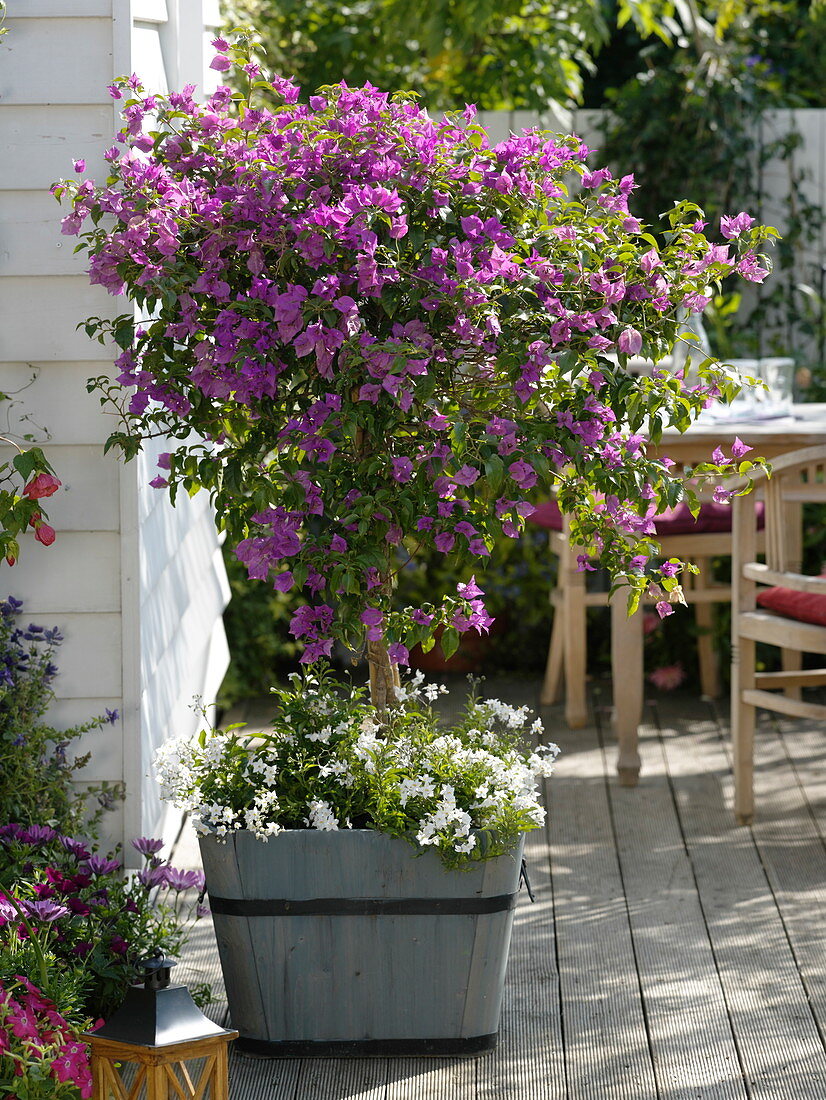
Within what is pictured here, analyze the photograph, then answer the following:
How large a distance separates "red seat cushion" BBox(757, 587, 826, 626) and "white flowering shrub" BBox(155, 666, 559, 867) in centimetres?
98

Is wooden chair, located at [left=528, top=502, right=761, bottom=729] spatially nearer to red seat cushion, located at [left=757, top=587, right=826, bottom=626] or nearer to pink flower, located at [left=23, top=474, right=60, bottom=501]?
red seat cushion, located at [left=757, top=587, right=826, bottom=626]

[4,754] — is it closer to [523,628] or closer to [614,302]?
[614,302]

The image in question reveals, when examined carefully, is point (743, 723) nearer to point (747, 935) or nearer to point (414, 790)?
point (747, 935)

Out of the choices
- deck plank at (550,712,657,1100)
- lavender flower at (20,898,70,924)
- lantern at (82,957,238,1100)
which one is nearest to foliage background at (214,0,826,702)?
deck plank at (550,712,657,1100)

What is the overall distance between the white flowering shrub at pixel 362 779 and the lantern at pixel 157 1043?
0.95 ft

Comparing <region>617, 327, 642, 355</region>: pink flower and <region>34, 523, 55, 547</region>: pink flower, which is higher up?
<region>617, 327, 642, 355</region>: pink flower

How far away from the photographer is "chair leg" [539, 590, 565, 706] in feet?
13.3

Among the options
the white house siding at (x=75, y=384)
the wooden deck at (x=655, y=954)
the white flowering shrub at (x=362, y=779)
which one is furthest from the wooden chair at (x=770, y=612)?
the white house siding at (x=75, y=384)

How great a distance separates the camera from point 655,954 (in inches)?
102

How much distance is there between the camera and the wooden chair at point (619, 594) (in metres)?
3.72

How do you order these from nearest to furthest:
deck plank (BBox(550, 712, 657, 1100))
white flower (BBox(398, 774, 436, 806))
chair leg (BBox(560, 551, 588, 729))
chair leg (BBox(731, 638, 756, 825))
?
white flower (BBox(398, 774, 436, 806)) → deck plank (BBox(550, 712, 657, 1100)) → chair leg (BBox(731, 638, 756, 825)) → chair leg (BBox(560, 551, 588, 729))

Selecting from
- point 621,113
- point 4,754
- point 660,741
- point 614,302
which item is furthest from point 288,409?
point 621,113

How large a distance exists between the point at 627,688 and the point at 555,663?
0.65m

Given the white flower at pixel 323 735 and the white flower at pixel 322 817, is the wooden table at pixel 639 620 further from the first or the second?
the white flower at pixel 322 817
